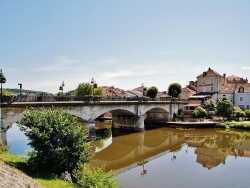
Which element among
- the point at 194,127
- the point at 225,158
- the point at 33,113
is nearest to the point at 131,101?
the point at 194,127

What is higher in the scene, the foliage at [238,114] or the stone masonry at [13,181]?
the foliage at [238,114]

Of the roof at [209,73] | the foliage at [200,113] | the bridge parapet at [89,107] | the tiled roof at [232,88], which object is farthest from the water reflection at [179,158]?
the roof at [209,73]

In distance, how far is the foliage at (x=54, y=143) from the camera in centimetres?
1769

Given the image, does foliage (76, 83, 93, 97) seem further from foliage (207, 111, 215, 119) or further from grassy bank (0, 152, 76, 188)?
grassy bank (0, 152, 76, 188)

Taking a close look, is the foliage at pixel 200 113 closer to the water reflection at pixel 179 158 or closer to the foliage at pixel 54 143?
the water reflection at pixel 179 158

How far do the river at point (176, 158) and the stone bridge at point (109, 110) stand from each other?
3.58m

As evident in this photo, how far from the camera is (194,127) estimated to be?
54219 mm

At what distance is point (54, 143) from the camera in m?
18.0

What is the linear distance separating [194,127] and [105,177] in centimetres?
4051

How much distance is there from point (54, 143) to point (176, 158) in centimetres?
1734

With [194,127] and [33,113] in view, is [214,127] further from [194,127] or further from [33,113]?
[33,113]

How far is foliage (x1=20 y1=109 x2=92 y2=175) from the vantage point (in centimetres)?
1769

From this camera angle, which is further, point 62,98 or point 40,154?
point 62,98

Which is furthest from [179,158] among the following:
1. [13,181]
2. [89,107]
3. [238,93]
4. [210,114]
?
[238,93]
